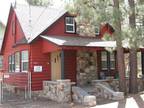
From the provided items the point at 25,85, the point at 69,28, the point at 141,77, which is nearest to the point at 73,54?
the point at 69,28

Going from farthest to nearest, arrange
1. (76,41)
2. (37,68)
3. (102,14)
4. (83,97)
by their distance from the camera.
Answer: (37,68)
(76,41)
(102,14)
(83,97)

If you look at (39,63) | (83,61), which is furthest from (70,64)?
(39,63)

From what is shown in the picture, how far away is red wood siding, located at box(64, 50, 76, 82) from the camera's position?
66.5 feet

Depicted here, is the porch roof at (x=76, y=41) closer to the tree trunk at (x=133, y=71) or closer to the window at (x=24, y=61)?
the tree trunk at (x=133, y=71)

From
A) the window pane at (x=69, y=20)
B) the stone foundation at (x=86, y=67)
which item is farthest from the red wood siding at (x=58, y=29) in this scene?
the stone foundation at (x=86, y=67)

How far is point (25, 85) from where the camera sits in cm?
1989

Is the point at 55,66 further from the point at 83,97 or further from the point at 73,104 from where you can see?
the point at 83,97

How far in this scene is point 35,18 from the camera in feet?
70.8

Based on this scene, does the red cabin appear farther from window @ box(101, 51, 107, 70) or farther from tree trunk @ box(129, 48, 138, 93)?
tree trunk @ box(129, 48, 138, 93)

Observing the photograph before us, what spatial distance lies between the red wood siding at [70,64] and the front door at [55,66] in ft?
1.53

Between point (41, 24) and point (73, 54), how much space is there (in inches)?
117

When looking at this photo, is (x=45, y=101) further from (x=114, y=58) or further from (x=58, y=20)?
(x=114, y=58)

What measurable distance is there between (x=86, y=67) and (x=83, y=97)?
5947mm

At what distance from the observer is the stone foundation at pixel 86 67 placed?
20.9 metres
